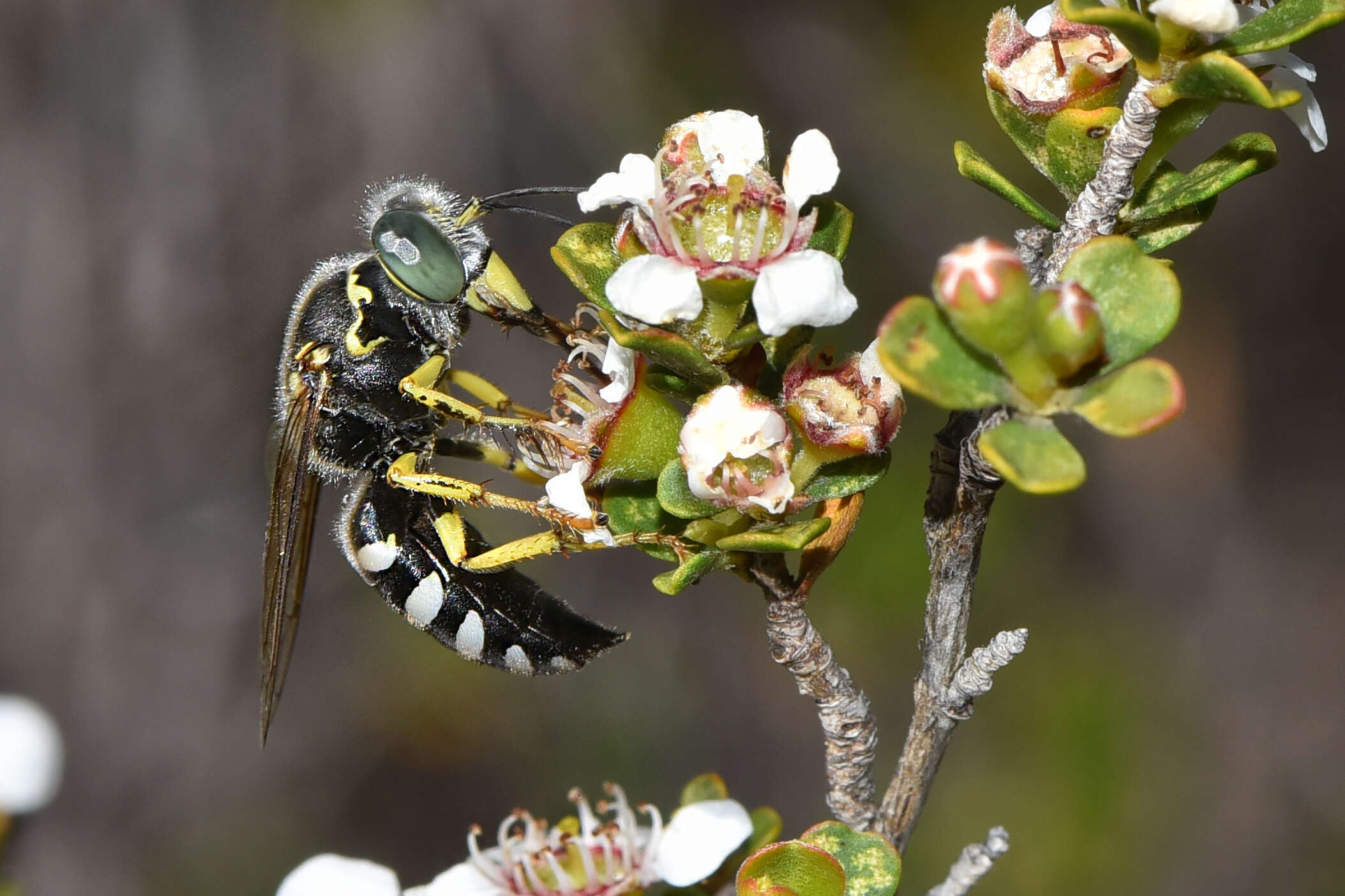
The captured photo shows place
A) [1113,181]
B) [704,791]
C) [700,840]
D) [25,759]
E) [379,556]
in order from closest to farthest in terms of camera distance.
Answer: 1. [1113,181]
2. [700,840]
3. [704,791]
4. [25,759]
5. [379,556]

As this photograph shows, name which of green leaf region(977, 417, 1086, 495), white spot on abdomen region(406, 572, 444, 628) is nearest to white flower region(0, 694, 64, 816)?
white spot on abdomen region(406, 572, 444, 628)

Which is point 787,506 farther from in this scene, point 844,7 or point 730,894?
point 844,7

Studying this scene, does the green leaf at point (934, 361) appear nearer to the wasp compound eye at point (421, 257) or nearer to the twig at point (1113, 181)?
the twig at point (1113, 181)

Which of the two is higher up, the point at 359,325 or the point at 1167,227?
the point at 1167,227

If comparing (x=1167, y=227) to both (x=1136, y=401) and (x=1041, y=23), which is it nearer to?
(x=1041, y=23)

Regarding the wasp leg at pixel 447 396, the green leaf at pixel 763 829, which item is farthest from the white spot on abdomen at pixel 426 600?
the green leaf at pixel 763 829

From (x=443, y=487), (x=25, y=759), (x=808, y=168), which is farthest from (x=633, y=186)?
(x=25, y=759)
